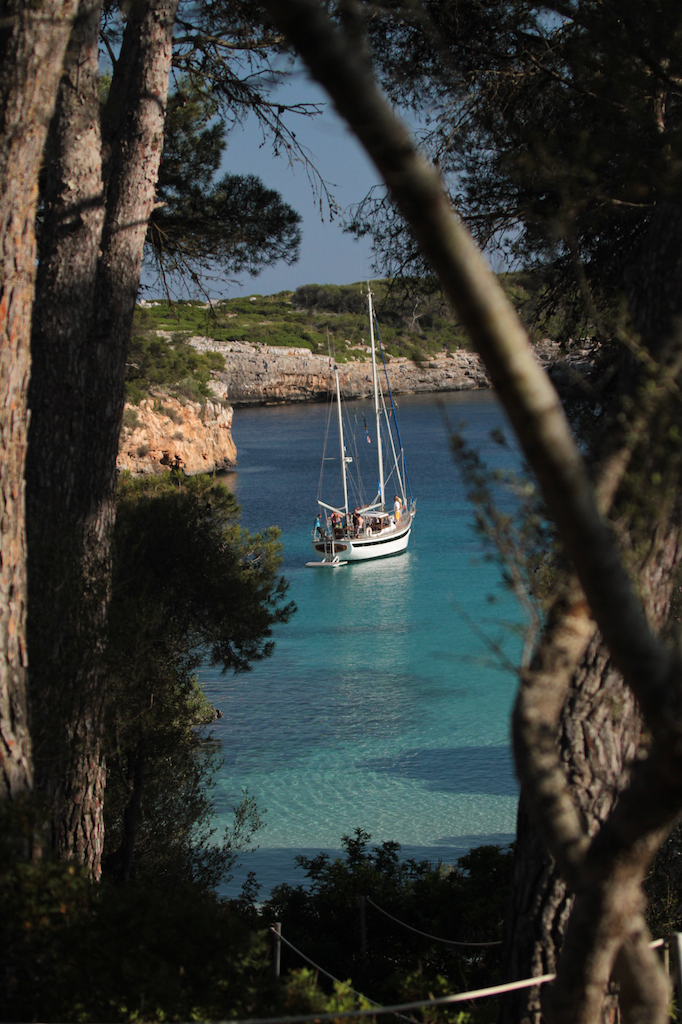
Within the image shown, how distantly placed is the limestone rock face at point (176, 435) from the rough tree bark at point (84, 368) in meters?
18.9

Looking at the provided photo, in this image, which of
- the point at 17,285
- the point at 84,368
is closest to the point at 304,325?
the point at 84,368

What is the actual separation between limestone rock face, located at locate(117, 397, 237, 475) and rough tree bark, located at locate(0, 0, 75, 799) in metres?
20.1

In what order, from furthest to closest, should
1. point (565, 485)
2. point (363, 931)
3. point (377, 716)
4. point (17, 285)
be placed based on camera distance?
point (377, 716)
point (363, 931)
point (17, 285)
point (565, 485)

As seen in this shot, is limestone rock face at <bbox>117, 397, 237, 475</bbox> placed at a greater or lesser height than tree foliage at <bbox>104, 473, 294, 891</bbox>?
greater

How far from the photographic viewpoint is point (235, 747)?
1132 centimetres

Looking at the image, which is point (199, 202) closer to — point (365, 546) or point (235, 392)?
point (365, 546)

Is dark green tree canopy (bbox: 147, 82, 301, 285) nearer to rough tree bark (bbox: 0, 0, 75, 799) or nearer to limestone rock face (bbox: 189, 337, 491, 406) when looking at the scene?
rough tree bark (bbox: 0, 0, 75, 799)

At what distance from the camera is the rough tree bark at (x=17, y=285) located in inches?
112

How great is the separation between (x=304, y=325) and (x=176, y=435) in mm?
28470

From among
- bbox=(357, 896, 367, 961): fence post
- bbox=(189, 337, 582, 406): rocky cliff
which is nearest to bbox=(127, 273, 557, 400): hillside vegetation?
bbox=(189, 337, 582, 406): rocky cliff

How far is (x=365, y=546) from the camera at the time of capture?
847 inches

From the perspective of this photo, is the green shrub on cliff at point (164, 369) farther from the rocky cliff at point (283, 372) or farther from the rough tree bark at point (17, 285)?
the rough tree bark at point (17, 285)

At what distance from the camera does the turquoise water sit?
927 centimetres

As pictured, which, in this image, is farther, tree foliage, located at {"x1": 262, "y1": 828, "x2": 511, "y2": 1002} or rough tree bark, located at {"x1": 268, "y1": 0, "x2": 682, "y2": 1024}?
tree foliage, located at {"x1": 262, "y1": 828, "x2": 511, "y2": 1002}
